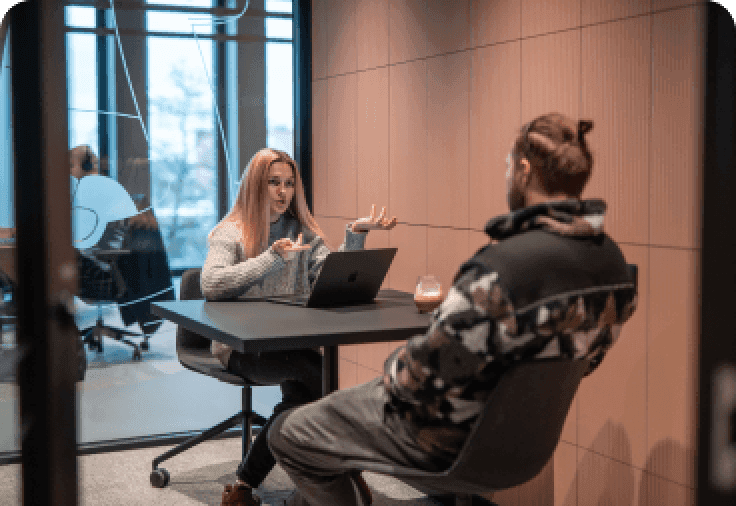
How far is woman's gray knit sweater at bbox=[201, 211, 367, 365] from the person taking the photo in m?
2.90

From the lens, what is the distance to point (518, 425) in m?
1.79

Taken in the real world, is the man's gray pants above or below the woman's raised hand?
below

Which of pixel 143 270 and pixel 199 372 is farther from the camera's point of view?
pixel 143 270

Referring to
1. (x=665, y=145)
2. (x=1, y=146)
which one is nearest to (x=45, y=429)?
(x=1, y=146)

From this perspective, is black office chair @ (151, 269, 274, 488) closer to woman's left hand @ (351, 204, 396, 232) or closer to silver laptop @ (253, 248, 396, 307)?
silver laptop @ (253, 248, 396, 307)

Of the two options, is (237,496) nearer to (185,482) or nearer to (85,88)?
(185,482)

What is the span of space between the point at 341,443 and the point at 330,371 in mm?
788

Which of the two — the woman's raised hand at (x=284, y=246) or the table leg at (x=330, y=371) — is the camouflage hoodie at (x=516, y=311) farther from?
the woman's raised hand at (x=284, y=246)

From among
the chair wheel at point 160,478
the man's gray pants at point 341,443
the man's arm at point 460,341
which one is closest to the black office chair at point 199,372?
the chair wheel at point 160,478

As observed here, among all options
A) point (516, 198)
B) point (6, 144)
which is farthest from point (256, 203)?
point (6, 144)

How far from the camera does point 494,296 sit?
1667mm

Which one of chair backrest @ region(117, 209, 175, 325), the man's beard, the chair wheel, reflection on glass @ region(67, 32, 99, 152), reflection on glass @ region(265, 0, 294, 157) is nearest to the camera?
the man's beard

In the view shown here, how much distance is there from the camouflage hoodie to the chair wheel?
1839 mm

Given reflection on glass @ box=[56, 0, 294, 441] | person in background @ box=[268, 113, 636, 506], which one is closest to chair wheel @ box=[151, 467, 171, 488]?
reflection on glass @ box=[56, 0, 294, 441]
